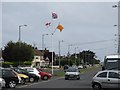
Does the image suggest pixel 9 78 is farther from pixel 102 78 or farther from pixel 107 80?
pixel 107 80

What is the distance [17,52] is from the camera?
241 ft

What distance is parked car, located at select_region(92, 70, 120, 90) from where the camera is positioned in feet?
75.3

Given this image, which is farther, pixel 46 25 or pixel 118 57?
pixel 46 25

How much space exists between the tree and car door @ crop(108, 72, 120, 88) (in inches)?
2013

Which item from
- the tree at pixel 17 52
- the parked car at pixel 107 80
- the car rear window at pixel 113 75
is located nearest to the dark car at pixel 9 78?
the parked car at pixel 107 80

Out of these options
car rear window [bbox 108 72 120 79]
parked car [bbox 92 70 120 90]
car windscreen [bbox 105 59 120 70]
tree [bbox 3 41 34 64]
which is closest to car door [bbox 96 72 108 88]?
parked car [bbox 92 70 120 90]

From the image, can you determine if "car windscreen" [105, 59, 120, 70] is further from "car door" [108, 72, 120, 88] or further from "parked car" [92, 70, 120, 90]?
"car door" [108, 72, 120, 88]

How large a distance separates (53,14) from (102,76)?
36.3 m

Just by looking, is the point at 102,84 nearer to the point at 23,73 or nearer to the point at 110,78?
the point at 110,78

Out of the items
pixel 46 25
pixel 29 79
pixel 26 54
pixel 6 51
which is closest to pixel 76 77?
pixel 29 79

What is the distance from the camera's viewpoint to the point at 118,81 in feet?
74.9

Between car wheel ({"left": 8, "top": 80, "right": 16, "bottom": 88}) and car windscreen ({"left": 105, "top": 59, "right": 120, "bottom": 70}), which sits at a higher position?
car windscreen ({"left": 105, "top": 59, "right": 120, "bottom": 70})

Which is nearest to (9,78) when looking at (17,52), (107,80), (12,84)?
(12,84)

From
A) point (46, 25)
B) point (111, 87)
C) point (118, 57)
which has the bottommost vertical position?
point (111, 87)
